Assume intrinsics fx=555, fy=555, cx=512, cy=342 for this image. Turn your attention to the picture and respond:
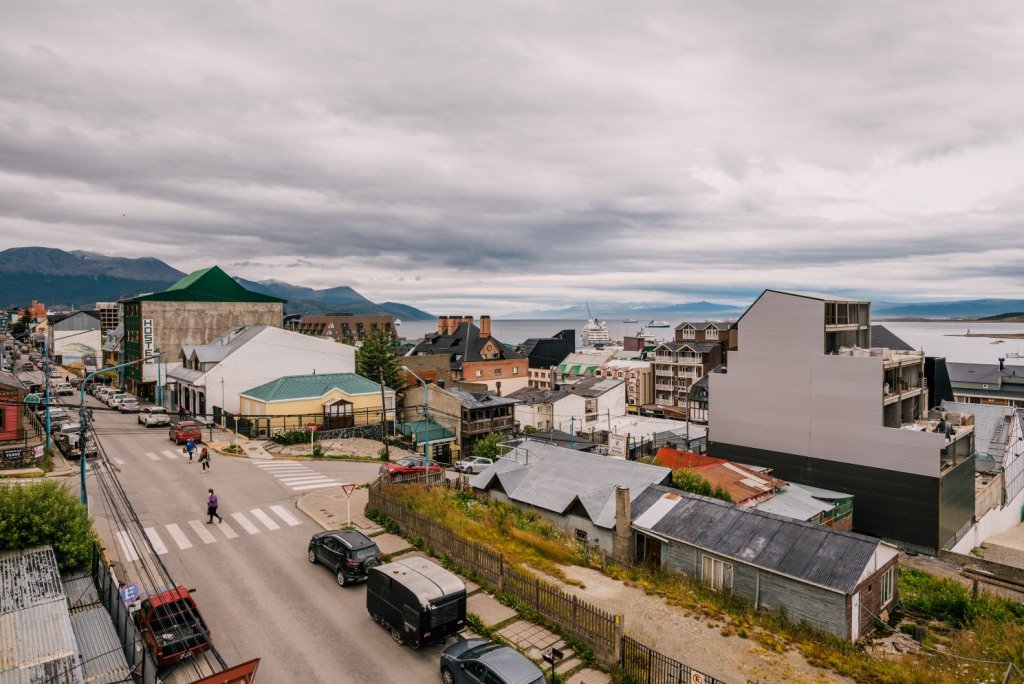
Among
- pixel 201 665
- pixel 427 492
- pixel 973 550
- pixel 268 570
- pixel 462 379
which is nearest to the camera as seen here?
pixel 201 665

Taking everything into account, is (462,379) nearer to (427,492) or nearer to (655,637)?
(427,492)

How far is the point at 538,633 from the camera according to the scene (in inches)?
678

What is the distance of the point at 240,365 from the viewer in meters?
52.6

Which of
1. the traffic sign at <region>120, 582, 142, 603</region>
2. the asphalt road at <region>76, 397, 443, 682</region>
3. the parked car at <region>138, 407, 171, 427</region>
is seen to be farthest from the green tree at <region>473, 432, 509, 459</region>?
the traffic sign at <region>120, 582, 142, 603</region>

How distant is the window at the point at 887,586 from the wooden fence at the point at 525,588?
38.6ft

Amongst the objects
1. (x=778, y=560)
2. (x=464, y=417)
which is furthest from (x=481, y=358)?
(x=778, y=560)

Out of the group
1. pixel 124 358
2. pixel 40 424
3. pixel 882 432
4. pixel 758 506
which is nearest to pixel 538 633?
pixel 758 506

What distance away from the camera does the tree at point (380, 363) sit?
221ft

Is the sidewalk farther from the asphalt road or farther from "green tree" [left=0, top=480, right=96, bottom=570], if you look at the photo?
"green tree" [left=0, top=480, right=96, bottom=570]

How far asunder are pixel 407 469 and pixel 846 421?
33.2m

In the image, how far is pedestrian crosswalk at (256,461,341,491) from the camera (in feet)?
108

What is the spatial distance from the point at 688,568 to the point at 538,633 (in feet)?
28.9

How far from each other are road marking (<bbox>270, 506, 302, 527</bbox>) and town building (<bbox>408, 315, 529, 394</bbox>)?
6559 centimetres

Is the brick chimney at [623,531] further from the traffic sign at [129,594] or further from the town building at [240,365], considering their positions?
the town building at [240,365]
